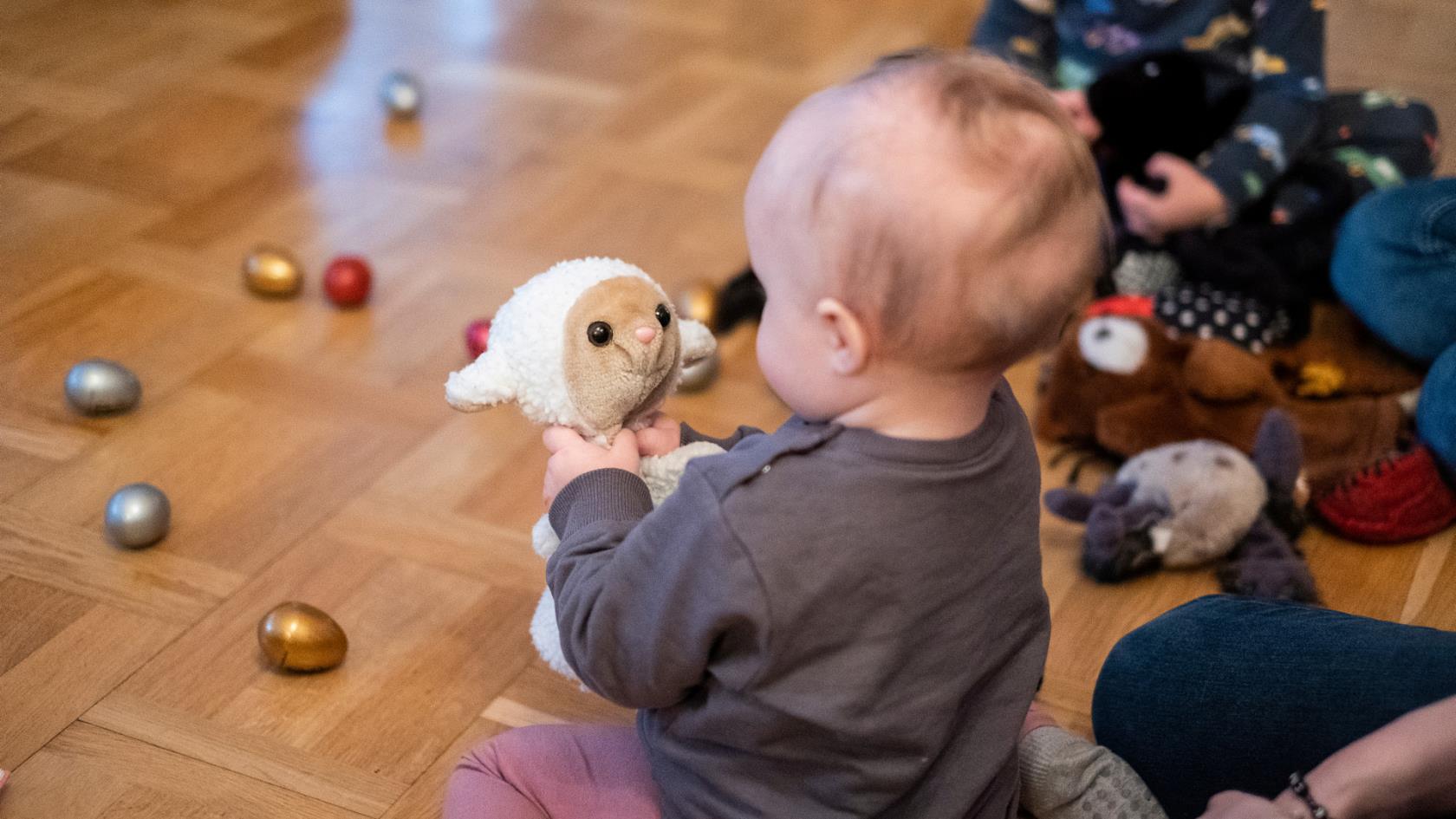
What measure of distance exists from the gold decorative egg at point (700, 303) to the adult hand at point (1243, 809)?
833 mm

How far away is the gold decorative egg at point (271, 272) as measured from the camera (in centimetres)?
145

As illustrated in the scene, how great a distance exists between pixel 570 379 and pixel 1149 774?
1.54 feet

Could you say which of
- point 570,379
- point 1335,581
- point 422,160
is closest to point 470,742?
point 570,379

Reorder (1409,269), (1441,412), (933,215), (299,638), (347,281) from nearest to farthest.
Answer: (933,215), (299,638), (1441,412), (1409,269), (347,281)

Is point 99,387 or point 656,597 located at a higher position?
point 656,597

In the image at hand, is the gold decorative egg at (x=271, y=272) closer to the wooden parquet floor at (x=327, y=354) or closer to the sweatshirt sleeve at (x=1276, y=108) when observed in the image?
the wooden parquet floor at (x=327, y=354)

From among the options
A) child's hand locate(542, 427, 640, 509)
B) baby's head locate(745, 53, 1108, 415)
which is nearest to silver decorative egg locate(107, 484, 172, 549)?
child's hand locate(542, 427, 640, 509)

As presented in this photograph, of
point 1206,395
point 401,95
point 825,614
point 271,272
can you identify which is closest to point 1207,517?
point 1206,395

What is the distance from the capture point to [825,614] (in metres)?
0.63

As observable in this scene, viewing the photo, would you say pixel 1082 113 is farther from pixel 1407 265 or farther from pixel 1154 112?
pixel 1407 265

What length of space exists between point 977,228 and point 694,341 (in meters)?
0.31

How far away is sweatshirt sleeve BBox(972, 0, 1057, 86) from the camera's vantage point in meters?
1.67

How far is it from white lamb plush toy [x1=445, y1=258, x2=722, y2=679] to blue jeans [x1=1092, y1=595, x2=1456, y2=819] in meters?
0.35

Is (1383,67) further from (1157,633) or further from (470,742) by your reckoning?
(470,742)
